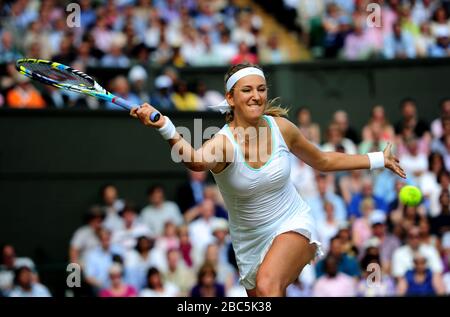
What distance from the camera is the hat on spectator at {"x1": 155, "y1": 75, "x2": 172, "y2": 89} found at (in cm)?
1439

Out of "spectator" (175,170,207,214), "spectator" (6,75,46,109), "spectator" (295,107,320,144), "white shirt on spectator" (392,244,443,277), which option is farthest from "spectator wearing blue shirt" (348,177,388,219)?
"spectator" (6,75,46,109)

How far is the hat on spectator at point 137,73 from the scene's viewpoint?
14.3 meters

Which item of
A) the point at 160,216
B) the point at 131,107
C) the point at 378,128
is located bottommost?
the point at 160,216

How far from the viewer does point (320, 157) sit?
25.2 ft

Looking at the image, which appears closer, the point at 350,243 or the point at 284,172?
the point at 284,172

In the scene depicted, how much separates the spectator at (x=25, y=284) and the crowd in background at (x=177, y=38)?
306 cm

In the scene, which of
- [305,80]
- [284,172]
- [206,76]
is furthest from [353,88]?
[284,172]

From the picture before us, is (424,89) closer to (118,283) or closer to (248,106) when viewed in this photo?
(118,283)

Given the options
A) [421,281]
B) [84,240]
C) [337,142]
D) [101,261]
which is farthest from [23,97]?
[421,281]

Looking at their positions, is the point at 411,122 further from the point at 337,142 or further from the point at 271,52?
the point at 271,52

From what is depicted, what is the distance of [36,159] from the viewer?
14141 millimetres

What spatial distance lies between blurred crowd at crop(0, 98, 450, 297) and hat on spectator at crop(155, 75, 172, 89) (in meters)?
1.45

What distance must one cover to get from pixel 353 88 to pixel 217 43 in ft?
7.21

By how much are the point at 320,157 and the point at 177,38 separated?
823 centimetres
